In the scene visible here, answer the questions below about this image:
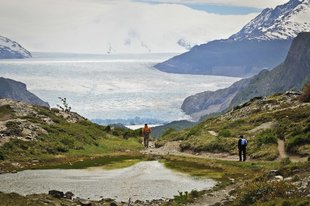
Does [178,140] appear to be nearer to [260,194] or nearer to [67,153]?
[67,153]

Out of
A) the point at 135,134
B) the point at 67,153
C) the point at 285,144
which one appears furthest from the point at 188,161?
the point at 135,134

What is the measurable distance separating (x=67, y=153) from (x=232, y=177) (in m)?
22.0

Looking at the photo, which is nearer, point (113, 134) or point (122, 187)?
point (122, 187)

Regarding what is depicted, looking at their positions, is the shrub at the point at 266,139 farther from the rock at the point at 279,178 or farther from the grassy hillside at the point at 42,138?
the rock at the point at 279,178

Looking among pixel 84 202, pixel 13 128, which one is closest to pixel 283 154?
pixel 84 202

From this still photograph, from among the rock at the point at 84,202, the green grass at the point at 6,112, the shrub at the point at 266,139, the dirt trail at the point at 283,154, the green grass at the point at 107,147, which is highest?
the green grass at the point at 6,112

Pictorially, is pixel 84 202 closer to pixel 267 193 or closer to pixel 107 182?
pixel 107 182

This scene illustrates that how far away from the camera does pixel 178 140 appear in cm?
7081

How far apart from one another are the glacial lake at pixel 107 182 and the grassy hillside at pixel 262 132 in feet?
37.7

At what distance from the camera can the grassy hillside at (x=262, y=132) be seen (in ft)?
158

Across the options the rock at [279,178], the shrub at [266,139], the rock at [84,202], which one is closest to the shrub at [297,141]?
the shrub at [266,139]

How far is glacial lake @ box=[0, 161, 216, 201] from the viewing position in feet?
108

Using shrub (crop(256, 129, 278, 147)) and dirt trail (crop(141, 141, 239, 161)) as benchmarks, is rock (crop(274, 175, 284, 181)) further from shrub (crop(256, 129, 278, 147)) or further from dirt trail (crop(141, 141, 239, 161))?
shrub (crop(256, 129, 278, 147))

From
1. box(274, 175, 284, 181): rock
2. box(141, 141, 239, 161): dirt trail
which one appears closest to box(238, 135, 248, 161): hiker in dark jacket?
box(141, 141, 239, 161): dirt trail
